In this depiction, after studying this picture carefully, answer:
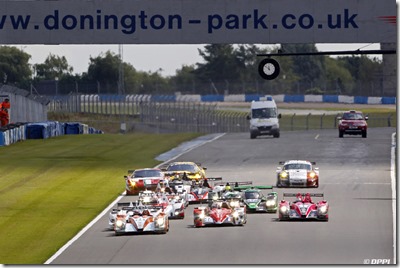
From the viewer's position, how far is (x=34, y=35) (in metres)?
44.0

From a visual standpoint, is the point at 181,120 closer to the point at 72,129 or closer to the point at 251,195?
the point at 72,129

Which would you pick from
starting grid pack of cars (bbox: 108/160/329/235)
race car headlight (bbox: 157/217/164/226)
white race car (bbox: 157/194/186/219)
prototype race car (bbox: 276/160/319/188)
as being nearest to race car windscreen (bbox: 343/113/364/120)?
starting grid pack of cars (bbox: 108/160/329/235)

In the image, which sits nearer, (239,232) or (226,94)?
(239,232)

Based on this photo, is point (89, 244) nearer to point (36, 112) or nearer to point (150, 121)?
point (36, 112)

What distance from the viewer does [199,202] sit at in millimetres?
53719

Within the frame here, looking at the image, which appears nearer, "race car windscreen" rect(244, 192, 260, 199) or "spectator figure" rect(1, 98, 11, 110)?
"race car windscreen" rect(244, 192, 260, 199)

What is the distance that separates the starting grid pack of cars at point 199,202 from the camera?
1766 inches

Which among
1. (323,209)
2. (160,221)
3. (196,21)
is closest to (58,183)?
(160,221)

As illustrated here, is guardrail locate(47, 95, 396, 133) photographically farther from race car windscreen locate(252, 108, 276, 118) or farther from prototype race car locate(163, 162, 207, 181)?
prototype race car locate(163, 162, 207, 181)

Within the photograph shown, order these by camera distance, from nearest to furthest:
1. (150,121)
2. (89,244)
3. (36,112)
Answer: (89,244) → (36,112) → (150,121)

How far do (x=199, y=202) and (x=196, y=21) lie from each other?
12.5 m

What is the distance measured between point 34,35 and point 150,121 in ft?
274

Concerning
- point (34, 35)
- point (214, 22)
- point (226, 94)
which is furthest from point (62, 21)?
point (226, 94)

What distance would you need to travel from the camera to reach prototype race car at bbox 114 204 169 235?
44531 mm
